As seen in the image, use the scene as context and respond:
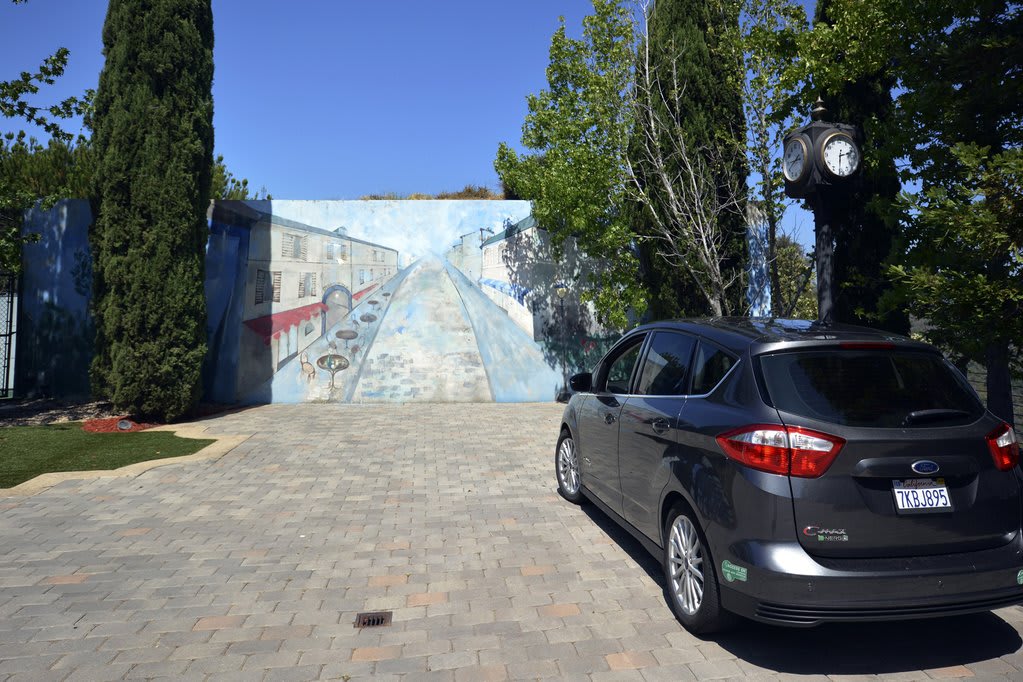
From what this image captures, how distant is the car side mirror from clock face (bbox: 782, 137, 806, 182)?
313 centimetres

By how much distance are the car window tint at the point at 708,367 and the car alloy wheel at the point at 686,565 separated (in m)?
0.76

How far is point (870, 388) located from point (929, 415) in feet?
0.97

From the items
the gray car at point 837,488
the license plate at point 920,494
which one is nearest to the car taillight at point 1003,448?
the gray car at point 837,488

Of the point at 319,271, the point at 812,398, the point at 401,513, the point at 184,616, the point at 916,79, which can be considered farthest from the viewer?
the point at 319,271

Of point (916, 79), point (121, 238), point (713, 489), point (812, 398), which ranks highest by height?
point (916, 79)

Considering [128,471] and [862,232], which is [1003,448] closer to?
[862,232]

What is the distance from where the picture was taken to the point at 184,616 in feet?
13.8

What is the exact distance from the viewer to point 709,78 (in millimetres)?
11305

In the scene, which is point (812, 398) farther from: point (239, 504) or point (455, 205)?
point (455, 205)

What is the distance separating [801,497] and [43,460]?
29.8ft

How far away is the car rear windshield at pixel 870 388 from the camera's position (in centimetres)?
347

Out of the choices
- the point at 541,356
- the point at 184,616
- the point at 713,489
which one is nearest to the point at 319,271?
the point at 541,356

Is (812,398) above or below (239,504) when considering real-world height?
above

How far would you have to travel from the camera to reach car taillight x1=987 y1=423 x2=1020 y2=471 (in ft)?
11.6
